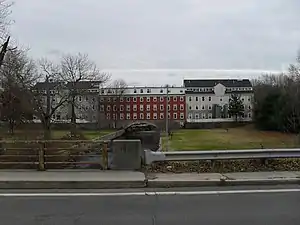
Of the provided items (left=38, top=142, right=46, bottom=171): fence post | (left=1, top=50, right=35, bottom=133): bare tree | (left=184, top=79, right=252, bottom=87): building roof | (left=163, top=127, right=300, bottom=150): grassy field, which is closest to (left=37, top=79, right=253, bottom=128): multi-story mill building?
(left=184, top=79, right=252, bottom=87): building roof

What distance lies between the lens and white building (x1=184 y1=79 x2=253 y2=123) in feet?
445

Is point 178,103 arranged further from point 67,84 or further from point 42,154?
point 42,154

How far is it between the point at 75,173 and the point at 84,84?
5140cm

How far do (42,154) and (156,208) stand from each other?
195 inches

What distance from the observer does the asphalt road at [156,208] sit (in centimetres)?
707

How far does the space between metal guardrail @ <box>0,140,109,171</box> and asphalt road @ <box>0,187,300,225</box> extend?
238cm

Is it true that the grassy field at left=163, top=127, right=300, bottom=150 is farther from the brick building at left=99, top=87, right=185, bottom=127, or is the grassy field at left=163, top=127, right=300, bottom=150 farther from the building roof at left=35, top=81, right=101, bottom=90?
the brick building at left=99, top=87, right=185, bottom=127

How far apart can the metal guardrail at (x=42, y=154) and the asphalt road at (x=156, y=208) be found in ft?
7.79

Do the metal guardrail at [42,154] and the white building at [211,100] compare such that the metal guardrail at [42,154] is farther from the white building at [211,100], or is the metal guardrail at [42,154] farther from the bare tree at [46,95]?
the white building at [211,100]

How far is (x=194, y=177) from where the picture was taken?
10.7m

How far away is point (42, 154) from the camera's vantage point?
464 inches

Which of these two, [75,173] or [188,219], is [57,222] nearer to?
[188,219]

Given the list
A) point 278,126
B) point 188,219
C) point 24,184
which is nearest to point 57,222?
point 188,219

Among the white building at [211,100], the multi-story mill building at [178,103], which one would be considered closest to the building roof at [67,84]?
the multi-story mill building at [178,103]
